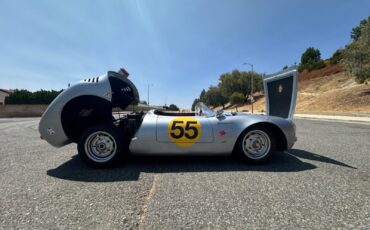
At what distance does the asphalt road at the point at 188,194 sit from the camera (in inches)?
76.6

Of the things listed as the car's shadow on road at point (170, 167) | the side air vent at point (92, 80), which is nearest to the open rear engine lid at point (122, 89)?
the side air vent at point (92, 80)

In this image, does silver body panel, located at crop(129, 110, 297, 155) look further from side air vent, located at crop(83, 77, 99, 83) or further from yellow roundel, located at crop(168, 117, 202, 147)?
side air vent, located at crop(83, 77, 99, 83)

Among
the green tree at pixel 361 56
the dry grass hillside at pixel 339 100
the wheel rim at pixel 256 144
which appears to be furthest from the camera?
the dry grass hillside at pixel 339 100

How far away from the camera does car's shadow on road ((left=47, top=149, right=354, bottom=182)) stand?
321 centimetres

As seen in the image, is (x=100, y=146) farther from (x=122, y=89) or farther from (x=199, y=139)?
(x=199, y=139)

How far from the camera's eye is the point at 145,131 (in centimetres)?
358

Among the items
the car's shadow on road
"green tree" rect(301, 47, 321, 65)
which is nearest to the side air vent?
the car's shadow on road

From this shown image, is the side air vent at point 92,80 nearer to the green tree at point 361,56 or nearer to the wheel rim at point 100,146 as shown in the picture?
the wheel rim at point 100,146

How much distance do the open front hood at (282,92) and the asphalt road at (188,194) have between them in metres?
1.06

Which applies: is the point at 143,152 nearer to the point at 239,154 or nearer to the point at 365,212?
the point at 239,154

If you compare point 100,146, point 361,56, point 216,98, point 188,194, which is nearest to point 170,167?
point 188,194

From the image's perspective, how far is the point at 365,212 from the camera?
6.75 feet

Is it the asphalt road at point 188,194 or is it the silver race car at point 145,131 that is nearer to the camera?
the asphalt road at point 188,194

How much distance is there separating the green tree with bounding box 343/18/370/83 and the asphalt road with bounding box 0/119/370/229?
2462 cm
